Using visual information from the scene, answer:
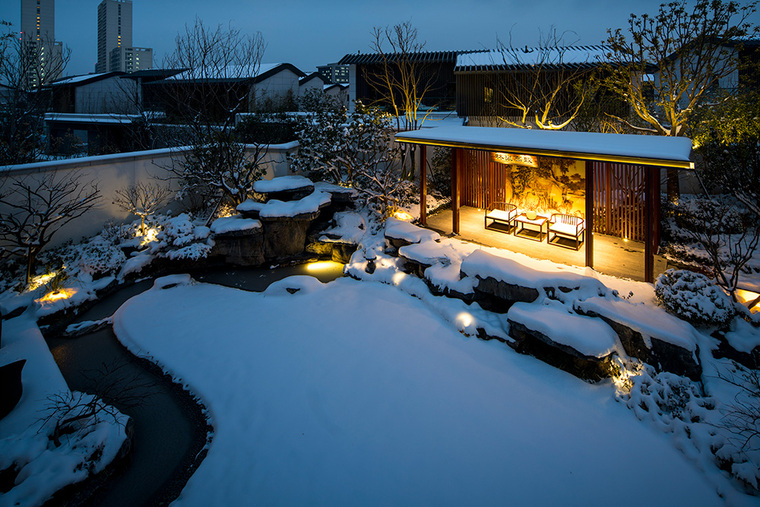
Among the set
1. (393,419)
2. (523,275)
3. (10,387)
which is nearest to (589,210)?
(523,275)

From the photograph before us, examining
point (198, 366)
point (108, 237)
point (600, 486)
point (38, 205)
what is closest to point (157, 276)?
point (108, 237)

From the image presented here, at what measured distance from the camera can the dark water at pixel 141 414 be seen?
520 centimetres

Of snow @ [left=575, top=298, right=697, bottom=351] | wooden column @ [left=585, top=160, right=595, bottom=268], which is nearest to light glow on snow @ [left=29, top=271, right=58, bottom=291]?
snow @ [left=575, top=298, right=697, bottom=351]

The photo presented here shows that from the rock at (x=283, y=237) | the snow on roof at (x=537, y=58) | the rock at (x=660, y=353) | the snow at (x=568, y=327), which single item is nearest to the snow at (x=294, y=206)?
the rock at (x=283, y=237)

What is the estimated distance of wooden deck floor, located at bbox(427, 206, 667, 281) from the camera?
848cm

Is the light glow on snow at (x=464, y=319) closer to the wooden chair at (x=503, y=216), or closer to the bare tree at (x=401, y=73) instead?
the wooden chair at (x=503, y=216)

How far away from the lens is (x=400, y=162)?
15.4 metres

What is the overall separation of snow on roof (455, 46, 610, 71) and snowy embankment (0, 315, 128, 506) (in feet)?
54.8

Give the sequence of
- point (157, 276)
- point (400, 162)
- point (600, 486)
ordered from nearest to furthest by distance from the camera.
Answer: point (600, 486), point (157, 276), point (400, 162)

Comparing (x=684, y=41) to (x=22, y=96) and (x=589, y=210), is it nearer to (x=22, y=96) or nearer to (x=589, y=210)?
(x=589, y=210)

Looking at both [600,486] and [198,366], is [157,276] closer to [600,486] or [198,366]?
[198,366]

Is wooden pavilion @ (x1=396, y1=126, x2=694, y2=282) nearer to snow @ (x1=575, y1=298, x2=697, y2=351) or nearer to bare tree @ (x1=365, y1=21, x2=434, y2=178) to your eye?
snow @ (x1=575, y1=298, x2=697, y2=351)

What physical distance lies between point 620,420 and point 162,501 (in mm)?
5687

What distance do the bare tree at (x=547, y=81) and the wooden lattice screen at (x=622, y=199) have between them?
5.76 metres
